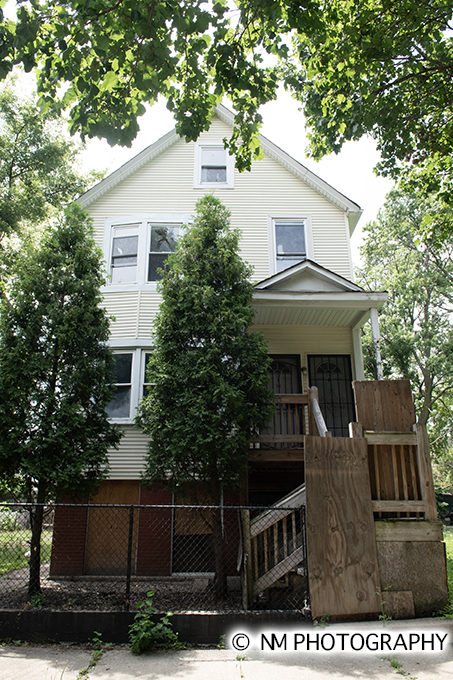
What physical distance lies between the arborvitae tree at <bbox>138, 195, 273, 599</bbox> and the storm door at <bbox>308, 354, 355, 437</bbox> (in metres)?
3.37

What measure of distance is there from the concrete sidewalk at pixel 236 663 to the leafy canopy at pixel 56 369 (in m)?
2.70

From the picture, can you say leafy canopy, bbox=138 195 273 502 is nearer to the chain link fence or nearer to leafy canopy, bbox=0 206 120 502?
leafy canopy, bbox=0 206 120 502

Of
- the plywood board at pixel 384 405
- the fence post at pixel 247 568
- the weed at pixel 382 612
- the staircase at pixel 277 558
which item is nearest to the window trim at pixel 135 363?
the staircase at pixel 277 558

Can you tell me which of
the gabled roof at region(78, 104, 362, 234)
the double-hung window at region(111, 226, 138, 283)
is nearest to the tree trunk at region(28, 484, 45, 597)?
the double-hung window at region(111, 226, 138, 283)

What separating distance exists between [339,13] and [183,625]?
28.1 ft

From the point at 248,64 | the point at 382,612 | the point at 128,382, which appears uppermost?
the point at 248,64

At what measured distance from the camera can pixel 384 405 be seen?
6.48 m

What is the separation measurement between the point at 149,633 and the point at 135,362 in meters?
6.52

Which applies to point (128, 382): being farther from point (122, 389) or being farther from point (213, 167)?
point (213, 167)

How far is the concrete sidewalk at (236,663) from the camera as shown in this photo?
14.4ft

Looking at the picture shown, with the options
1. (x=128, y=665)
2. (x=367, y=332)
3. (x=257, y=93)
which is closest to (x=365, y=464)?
(x=128, y=665)

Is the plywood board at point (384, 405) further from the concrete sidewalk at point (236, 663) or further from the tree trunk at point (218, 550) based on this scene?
the tree trunk at point (218, 550)

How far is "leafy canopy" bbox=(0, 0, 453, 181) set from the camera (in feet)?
17.1

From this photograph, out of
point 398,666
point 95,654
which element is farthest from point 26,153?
point 398,666
